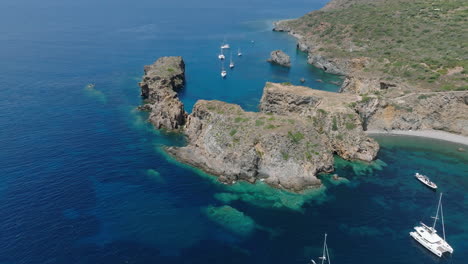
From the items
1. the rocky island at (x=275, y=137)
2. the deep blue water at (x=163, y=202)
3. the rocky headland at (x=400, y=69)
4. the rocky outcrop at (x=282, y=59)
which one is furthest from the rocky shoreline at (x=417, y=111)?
the rocky outcrop at (x=282, y=59)

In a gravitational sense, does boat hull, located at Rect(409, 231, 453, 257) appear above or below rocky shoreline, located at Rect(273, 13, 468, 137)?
below

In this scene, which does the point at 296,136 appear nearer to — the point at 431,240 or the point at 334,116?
the point at 334,116

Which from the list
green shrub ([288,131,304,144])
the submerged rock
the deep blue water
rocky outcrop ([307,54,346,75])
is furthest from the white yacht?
rocky outcrop ([307,54,346,75])

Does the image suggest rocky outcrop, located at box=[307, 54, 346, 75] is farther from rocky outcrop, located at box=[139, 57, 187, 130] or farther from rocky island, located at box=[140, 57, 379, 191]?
rocky outcrop, located at box=[139, 57, 187, 130]

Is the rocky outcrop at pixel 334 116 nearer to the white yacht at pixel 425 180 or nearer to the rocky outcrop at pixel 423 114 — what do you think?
the rocky outcrop at pixel 423 114

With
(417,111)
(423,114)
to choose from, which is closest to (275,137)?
(417,111)

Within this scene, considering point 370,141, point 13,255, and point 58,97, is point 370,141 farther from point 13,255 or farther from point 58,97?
point 58,97

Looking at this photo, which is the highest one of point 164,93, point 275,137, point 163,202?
point 164,93
